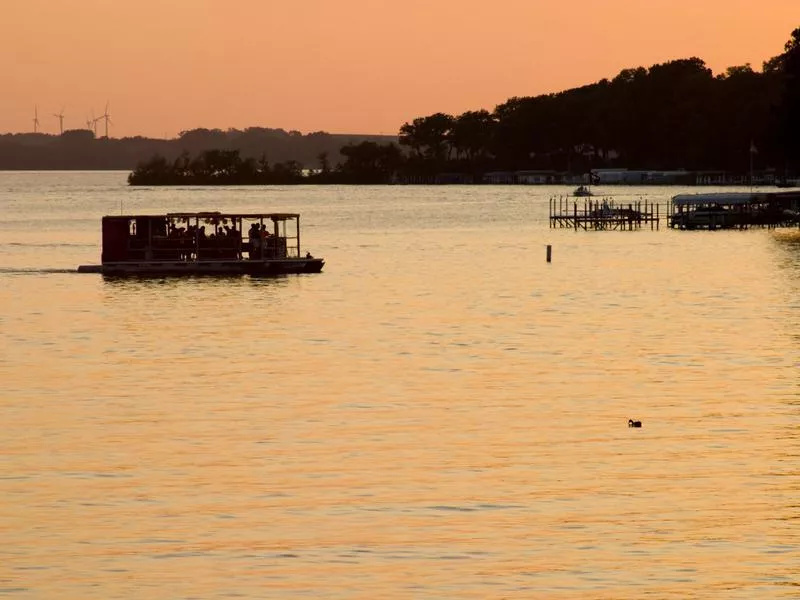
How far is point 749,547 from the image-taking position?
2914cm

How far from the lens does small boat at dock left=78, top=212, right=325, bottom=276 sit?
10650 centimetres

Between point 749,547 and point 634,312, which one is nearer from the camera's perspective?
point 749,547

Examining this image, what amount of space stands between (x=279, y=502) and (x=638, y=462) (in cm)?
889

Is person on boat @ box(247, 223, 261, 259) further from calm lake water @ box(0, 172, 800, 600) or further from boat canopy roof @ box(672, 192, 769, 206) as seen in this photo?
boat canopy roof @ box(672, 192, 769, 206)

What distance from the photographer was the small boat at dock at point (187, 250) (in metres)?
106

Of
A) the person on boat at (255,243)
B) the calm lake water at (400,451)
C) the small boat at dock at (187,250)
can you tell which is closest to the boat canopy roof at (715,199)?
the small boat at dock at (187,250)

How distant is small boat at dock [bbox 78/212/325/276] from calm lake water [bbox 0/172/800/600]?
18782mm

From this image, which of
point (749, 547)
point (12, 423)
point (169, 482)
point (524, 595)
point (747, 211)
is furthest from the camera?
point (747, 211)

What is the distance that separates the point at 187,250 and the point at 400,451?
231ft

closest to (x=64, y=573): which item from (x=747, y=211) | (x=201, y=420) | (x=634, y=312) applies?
(x=201, y=420)

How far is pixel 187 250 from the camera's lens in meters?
108

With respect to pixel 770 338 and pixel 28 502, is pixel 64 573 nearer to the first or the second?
pixel 28 502

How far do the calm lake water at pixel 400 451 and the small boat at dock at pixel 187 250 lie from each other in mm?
18782

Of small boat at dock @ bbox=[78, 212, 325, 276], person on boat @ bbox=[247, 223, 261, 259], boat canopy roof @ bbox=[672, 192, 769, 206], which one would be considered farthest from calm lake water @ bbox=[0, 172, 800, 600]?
boat canopy roof @ bbox=[672, 192, 769, 206]
